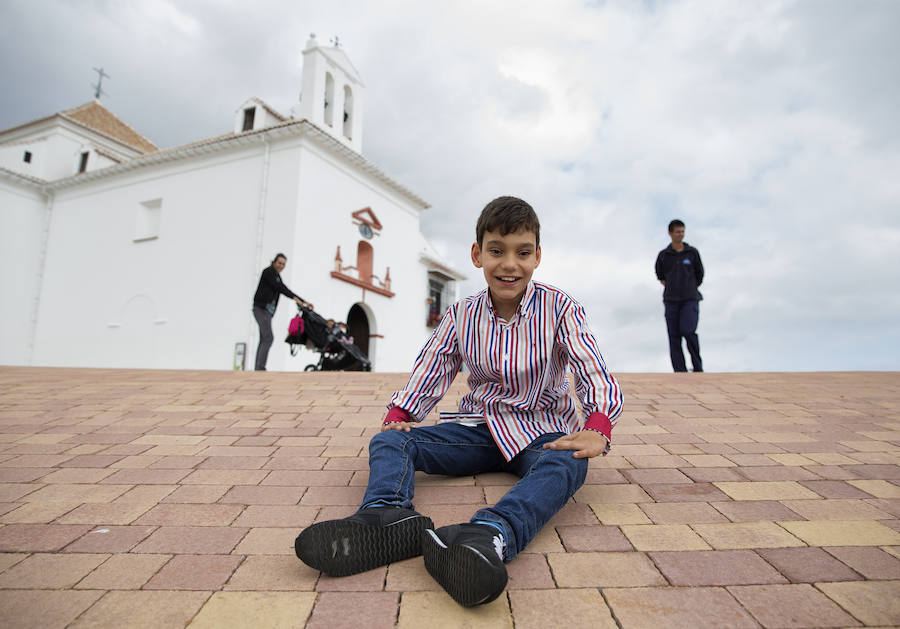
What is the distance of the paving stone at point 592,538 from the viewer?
1.70m

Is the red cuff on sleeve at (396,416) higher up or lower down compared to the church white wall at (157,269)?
lower down

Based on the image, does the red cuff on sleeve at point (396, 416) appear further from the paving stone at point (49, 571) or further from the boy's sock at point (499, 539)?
the paving stone at point (49, 571)

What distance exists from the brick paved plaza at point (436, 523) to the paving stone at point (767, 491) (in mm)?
12

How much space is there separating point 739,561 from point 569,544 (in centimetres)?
49

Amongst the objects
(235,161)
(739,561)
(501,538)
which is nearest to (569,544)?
(501,538)

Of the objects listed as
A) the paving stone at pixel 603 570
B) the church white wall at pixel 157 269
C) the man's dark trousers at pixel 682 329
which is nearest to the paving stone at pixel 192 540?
the paving stone at pixel 603 570

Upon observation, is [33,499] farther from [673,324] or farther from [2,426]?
[673,324]

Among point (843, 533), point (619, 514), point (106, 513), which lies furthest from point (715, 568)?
point (106, 513)

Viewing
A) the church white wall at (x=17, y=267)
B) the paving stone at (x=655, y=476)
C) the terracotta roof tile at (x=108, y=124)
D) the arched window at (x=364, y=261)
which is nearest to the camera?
the paving stone at (x=655, y=476)

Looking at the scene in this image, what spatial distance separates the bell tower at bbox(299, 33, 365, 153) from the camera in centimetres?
1695

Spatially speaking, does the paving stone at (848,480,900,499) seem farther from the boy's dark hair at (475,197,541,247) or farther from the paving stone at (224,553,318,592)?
the paving stone at (224,553,318,592)

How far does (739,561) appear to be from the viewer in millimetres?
1584

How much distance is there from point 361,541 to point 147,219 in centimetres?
1936

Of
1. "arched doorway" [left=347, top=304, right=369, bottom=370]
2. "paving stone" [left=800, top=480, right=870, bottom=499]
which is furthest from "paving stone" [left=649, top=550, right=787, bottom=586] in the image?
"arched doorway" [left=347, top=304, right=369, bottom=370]
